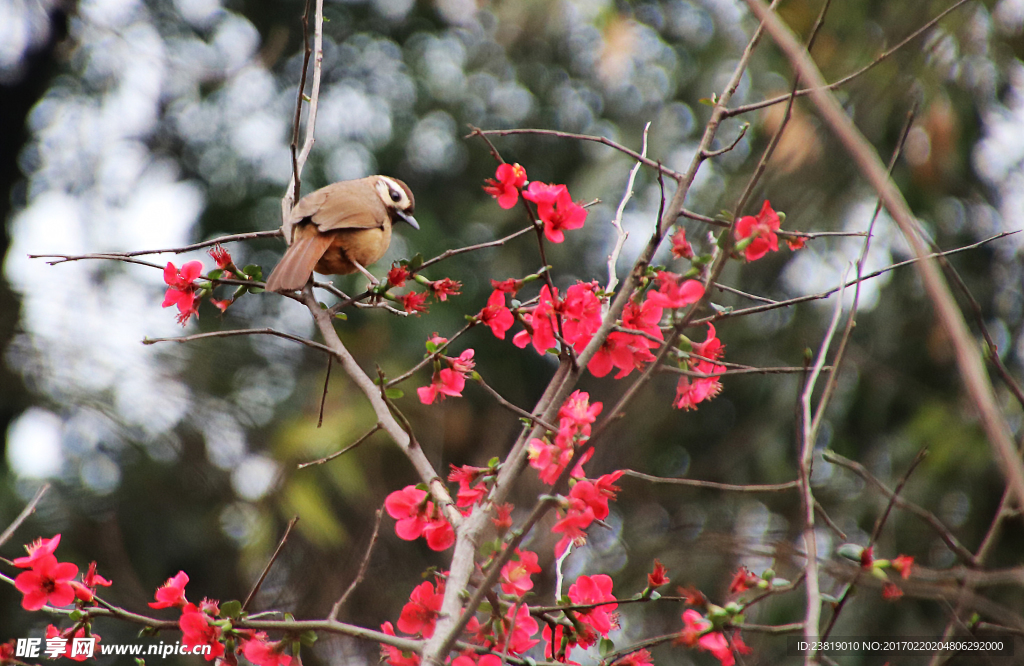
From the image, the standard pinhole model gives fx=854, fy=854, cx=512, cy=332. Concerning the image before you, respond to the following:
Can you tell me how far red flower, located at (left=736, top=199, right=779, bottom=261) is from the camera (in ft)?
5.34

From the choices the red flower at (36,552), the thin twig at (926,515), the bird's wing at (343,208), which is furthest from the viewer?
the bird's wing at (343,208)

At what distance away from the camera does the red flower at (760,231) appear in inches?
64.1

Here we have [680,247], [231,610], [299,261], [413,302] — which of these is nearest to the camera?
[231,610]

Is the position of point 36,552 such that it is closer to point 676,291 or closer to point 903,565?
point 676,291

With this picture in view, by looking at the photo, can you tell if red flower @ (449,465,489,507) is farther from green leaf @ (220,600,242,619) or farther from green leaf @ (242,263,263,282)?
green leaf @ (242,263,263,282)

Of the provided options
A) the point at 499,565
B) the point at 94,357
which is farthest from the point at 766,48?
the point at 499,565

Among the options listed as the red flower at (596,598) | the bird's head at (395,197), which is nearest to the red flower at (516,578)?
the red flower at (596,598)

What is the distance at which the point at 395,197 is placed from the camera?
334 centimetres

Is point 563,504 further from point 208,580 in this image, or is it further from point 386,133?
point 386,133

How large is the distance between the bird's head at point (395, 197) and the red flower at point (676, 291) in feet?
6.12

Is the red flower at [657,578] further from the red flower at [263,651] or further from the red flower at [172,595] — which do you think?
the red flower at [172,595]

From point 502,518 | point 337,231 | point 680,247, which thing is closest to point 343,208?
point 337,231

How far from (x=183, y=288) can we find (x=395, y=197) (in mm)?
1556

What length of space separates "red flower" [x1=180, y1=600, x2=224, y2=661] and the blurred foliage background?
188 cm
